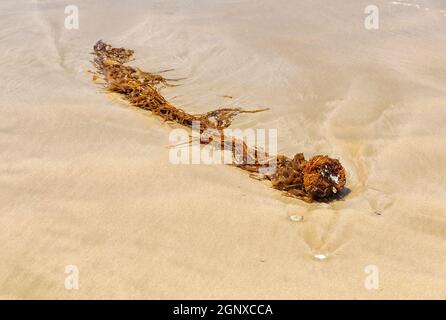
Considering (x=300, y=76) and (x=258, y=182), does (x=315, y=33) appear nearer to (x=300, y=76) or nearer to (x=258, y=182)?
(x=300, y=76)

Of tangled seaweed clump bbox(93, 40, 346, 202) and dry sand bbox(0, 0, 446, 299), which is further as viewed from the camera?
tangled seaweed clump bbox(93, 40, 346, 202)

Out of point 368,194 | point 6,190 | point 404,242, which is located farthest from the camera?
point 368,194

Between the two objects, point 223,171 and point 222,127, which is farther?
point 222,127

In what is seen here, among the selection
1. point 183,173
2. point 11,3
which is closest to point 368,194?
point 183,173

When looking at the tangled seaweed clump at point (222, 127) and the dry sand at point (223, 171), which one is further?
the tangled seaweed clump at point (222, 127)
